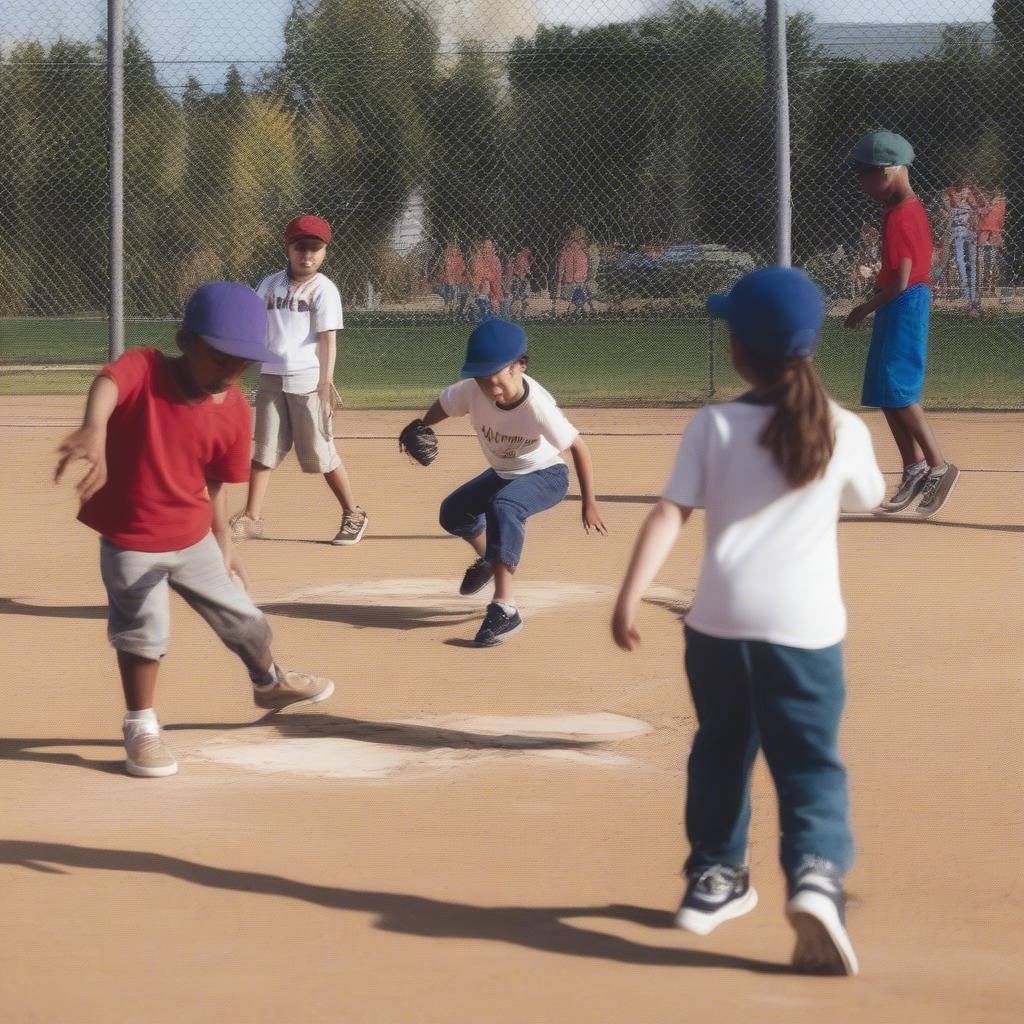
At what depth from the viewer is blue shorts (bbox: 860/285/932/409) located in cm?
900

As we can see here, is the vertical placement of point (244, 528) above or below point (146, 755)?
above

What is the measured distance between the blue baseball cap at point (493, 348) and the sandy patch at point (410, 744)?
1.51 metres

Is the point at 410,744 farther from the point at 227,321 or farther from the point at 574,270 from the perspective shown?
the point at 574,270

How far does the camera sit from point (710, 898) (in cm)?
355

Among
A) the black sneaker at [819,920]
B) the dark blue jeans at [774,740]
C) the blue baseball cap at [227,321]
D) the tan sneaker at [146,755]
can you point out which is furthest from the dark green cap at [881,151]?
the black sneaker at [819,920]

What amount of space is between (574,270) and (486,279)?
123 centimetres

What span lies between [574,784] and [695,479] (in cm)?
137

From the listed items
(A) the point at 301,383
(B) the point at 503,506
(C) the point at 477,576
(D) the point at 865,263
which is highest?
(D) the point at 865,263

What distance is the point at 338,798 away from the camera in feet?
14.7

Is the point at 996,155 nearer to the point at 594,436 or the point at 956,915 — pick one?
the point at 594,436

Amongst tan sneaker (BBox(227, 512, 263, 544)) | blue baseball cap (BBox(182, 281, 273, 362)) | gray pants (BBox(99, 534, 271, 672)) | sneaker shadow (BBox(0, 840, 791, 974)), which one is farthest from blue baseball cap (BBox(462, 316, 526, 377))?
sneaker shadow (BBox(0, 840, 791, 974))

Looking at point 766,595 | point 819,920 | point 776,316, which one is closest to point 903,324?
point 776,316

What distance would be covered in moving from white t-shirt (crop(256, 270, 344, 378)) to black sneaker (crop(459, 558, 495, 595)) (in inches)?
84.6

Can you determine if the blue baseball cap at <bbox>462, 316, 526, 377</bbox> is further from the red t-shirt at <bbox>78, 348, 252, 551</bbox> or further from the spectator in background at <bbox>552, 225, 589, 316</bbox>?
the spectator in background at <bbox>552, 225, 589, 316</bbox>
